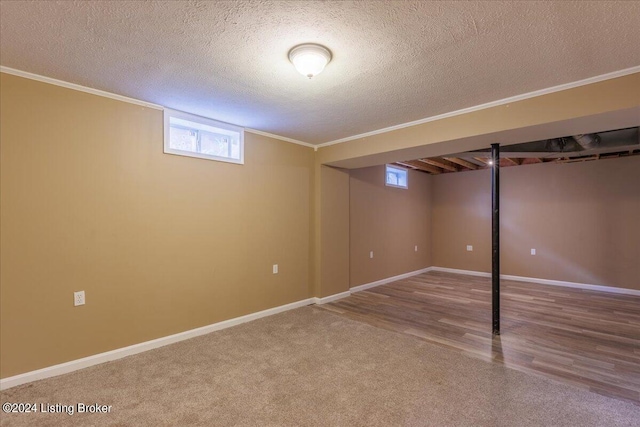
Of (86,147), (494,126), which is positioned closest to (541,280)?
(494,126)

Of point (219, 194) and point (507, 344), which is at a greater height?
point (219, 194)

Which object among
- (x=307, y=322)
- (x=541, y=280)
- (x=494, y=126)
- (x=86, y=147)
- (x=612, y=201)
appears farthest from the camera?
(x=541, y=280)

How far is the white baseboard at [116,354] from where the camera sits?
2.41m

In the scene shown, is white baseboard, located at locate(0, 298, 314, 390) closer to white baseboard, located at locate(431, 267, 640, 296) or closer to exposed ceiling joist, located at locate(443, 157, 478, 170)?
exposed ceiling joist, located at locate(443, 157, 478, 170)

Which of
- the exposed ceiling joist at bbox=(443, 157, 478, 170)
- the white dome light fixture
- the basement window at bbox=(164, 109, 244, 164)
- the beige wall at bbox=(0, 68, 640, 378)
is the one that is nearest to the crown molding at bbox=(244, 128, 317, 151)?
the beige wall at bbox=(0, 68, 640, 378)

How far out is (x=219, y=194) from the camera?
367cm

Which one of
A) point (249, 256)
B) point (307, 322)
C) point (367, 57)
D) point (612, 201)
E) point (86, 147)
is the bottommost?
point (307, 322)

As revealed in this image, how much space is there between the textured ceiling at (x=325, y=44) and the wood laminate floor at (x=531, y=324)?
2460 millimetres

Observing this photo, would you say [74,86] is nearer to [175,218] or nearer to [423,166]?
[175,218]

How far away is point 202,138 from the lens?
3.59 meters

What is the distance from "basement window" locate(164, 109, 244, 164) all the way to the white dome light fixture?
5.67 ft

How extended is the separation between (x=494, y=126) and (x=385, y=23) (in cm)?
184

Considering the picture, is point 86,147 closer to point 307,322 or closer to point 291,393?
point 291,393

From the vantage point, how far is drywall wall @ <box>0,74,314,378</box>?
243cm
